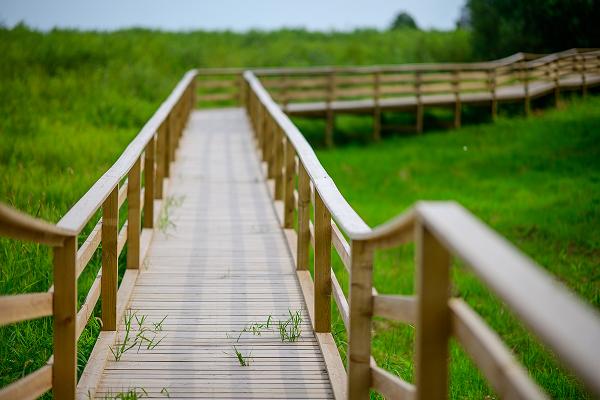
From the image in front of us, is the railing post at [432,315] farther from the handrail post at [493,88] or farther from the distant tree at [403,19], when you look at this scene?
the distant tree at [403,19]

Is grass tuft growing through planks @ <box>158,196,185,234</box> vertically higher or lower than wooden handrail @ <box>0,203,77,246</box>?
lower

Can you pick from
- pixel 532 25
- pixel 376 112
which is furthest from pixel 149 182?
pixel 532 25

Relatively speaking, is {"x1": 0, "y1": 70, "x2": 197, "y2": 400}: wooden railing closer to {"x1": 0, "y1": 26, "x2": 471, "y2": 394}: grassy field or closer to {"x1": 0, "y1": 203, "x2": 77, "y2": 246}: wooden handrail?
{"x1": 0, "y1": 203, "x2": 77, "y2": 246}: wooden handrail

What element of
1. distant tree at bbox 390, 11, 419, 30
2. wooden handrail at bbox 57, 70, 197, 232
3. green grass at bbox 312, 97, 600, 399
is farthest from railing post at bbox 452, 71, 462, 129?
distant tree at bbox 390, 11, 419, 30

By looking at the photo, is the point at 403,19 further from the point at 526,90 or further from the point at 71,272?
the point at 71,272

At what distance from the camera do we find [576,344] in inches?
61.6

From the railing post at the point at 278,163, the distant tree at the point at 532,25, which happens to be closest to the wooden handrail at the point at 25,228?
the railing post at the point at 278,163

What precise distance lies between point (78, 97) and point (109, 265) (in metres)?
11.2

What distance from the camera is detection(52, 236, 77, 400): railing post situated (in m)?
3.76

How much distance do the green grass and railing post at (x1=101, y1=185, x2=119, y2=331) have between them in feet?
4.59

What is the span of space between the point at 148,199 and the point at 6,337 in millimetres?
2632

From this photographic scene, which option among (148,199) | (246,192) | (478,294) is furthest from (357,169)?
(148,199)

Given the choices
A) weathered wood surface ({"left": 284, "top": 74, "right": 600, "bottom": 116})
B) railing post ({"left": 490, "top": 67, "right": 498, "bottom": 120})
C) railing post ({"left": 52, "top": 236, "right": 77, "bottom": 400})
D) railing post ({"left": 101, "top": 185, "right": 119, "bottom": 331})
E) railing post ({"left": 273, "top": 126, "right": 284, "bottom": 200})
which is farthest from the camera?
railing post ({"left": 490, "top": 67, "right": 498, "bottom": 120})

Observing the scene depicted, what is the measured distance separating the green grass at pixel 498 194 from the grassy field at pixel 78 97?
6.96 ft
